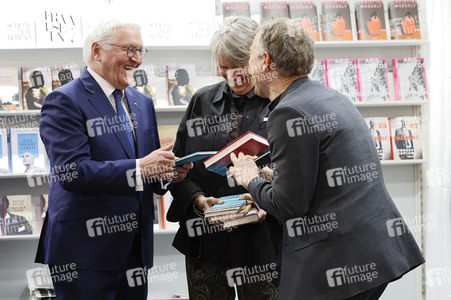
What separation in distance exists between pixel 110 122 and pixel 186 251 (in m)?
0.64

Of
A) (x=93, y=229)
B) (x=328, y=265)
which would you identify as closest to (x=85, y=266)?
(x=93, y=229)

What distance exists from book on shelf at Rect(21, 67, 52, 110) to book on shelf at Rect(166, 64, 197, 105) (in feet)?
2.82

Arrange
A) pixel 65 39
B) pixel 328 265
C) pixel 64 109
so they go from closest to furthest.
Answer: pixel 328 265 → pixel 64 109 → pixel 65 39

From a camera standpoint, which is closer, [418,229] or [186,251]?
[186,251]

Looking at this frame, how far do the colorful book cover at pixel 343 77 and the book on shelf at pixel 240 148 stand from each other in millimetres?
2055

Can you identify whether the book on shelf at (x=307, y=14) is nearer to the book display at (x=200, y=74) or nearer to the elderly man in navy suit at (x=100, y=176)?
the book display at (x=200, y=74)

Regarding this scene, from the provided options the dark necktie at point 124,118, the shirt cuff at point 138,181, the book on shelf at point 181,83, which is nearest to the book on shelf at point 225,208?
the shirt cuff at point 138,181

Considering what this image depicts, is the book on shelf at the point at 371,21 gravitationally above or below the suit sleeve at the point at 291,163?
above

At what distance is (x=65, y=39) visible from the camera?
12.0 ft

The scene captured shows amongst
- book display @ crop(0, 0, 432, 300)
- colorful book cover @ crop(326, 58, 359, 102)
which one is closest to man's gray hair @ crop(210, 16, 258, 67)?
book display @ crop(0, 0, 432, 300)

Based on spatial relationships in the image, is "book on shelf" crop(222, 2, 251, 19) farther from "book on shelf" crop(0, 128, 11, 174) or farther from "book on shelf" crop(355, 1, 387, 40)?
"book on shelf" crop(0, 128, 11, 174)

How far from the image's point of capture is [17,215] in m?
3.66

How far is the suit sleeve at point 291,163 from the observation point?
1.58 metres

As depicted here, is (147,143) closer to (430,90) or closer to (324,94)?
(324,94)
